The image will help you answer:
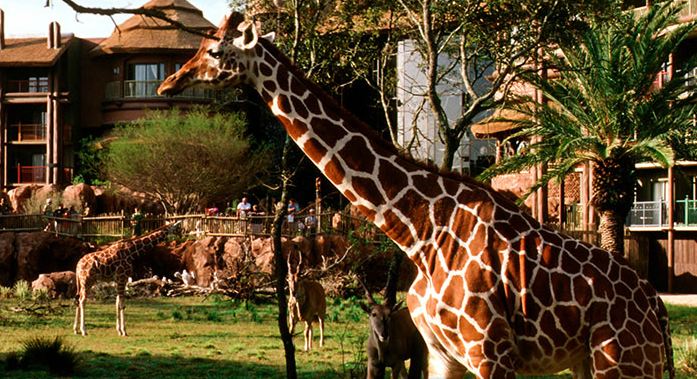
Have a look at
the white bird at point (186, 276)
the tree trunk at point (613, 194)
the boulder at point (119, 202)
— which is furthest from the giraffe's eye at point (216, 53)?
the boulder at point (119, 202)

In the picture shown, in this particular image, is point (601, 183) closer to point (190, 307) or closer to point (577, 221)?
point (190, 307)

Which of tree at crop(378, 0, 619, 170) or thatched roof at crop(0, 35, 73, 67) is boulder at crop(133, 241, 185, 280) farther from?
thatched roof at crop(0, 35, 73, 67)

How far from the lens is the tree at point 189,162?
1540 inches

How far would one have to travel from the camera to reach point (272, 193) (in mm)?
41188

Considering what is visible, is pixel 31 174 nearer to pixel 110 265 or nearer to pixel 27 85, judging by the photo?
pixel 27 85

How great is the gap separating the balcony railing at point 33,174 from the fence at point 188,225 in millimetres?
14824

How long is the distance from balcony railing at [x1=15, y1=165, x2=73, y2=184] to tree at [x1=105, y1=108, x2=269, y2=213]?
6908 millimetres

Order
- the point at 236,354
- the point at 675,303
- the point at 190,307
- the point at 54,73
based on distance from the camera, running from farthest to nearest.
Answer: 1. the point at 54,73
2. the point at 675,303
3. the point at 190,307
4. the point at 236,354

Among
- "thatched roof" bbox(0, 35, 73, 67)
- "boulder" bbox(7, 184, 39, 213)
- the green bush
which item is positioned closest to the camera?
the green bush

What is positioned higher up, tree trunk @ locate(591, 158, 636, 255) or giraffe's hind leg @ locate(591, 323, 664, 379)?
tree trunk @ locate(591, 158, 636, 255)

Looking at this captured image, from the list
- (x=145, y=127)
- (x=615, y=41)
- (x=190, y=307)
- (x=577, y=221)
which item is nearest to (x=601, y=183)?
(x=615, y=41)

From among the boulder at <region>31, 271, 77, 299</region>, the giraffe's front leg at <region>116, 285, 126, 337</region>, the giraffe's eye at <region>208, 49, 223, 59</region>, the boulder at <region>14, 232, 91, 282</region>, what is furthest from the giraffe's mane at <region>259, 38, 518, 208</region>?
the boulder at <region>14, 232, 91, 282</region>

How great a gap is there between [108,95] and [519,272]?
1721 inches

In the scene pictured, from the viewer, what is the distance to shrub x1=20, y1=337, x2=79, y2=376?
12.5 m
